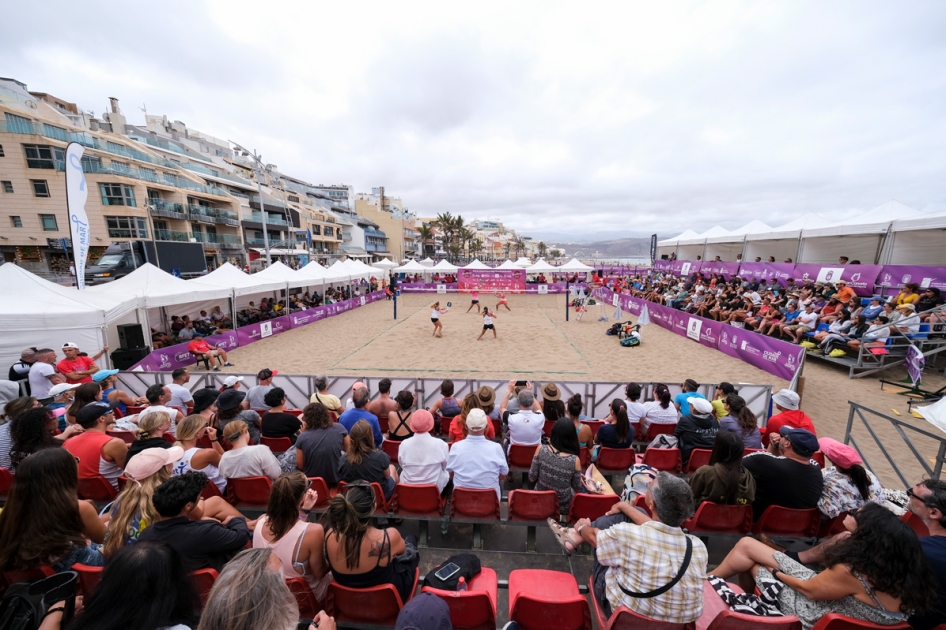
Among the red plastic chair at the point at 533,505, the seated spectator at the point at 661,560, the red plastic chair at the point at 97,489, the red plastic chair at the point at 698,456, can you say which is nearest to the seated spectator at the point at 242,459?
the red plastic chair at the point at 97,489

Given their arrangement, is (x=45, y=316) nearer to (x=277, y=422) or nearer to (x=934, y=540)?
(x=277, y=422)

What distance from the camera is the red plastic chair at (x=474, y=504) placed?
3779 millimetres

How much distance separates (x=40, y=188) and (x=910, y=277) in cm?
5386

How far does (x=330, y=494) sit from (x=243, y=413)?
213cm

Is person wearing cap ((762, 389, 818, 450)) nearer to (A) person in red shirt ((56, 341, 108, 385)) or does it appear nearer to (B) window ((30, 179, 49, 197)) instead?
(A) person in red shirt ((56, 341, 108, 385))

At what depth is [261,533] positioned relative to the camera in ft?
8.50

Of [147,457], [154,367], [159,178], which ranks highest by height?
[159,178]

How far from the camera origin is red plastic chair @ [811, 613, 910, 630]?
2.10m

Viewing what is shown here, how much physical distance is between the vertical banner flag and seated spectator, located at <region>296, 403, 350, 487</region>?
10588mm

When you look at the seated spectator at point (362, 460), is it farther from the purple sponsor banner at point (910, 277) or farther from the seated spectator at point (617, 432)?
the purple sponsor banner at point (910, 277)

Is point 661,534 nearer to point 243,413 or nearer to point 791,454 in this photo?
point 791,454

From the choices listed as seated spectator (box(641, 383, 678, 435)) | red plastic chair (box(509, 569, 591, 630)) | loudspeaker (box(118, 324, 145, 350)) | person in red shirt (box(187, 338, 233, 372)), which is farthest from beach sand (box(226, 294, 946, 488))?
red plastic chair (box(509, 569, 591, 630))

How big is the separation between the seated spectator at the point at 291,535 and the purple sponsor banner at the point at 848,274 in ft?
68.2

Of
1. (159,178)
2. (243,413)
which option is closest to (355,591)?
(243,413)
